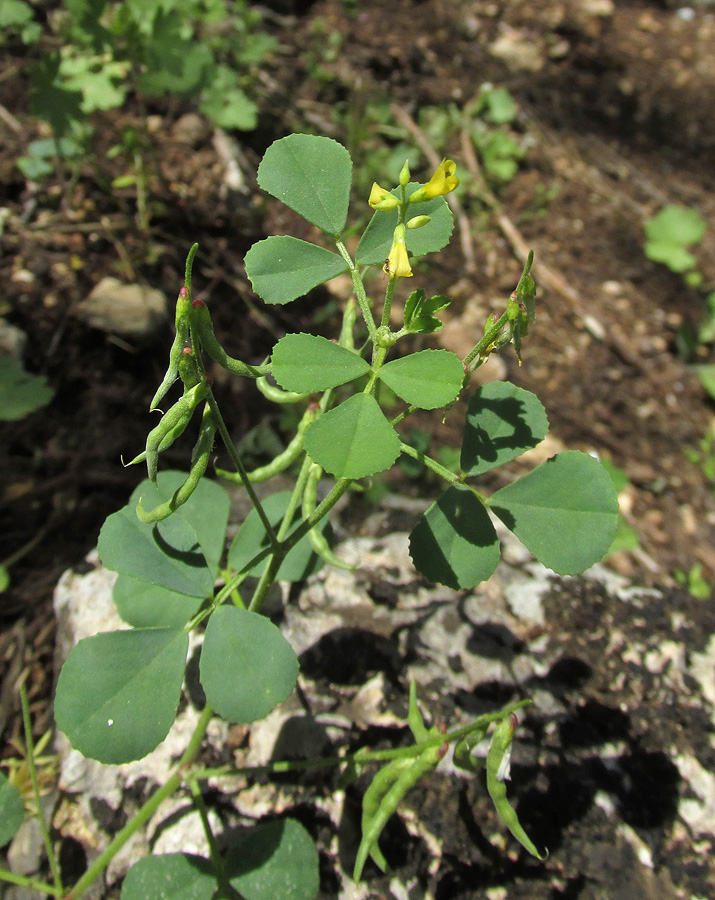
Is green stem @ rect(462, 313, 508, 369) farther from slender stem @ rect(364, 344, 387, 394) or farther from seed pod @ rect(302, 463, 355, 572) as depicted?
seed pod @ rect(302, 463, 355, 572)

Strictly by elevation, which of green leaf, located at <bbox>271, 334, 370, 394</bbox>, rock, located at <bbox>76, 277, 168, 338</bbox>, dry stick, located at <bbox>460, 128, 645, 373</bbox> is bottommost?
rock, located at <bbox>76, 277, 168, 338</bbox>

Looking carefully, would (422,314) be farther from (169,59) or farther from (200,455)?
(169,59)

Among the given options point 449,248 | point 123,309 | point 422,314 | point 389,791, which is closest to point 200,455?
point 422,314

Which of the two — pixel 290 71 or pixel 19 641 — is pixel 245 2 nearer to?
pixel 290 71

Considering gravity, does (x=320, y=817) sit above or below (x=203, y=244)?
below

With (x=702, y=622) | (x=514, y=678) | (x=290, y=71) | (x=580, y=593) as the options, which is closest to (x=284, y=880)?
(x=514, y=678)

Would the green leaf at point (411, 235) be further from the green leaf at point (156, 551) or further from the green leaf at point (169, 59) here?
the green leaf at point (169, 59)

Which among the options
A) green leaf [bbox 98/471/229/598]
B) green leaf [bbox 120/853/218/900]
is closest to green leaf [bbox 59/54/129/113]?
green leaf [bbox 98/471/229/598]
